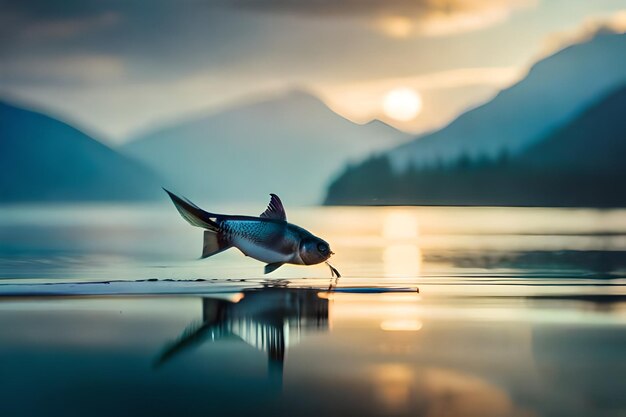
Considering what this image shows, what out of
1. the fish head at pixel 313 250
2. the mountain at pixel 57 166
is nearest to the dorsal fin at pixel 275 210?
the fish head at pixel 313 250

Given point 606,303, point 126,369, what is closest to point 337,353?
point 126,369

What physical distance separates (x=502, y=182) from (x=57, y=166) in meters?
38.2

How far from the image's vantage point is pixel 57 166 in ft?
261

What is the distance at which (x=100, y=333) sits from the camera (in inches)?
197

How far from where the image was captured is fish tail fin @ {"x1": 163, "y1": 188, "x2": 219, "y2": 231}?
683 cm

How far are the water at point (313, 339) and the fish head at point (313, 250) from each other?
0.21 meters

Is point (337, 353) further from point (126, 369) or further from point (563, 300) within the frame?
point (563, 300)

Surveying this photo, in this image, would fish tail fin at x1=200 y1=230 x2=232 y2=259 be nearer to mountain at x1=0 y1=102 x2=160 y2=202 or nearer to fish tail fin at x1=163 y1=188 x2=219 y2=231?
fish tail fin at x1=163 y1=188 x2=219 y2=231

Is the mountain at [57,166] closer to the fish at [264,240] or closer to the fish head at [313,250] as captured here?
the fish at [264,240]

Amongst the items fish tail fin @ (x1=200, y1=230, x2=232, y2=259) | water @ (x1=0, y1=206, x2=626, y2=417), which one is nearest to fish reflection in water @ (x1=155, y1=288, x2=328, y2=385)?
water @ (x1=0, y1=206, x2=626, y2=417)

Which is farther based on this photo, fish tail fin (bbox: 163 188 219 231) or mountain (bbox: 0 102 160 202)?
mountain (bbox: 0 102 160 202)

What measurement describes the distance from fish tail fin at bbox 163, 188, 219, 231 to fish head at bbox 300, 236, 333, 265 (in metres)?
0.59

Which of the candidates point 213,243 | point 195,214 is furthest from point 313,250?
point 195,214

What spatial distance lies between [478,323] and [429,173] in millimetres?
47806
